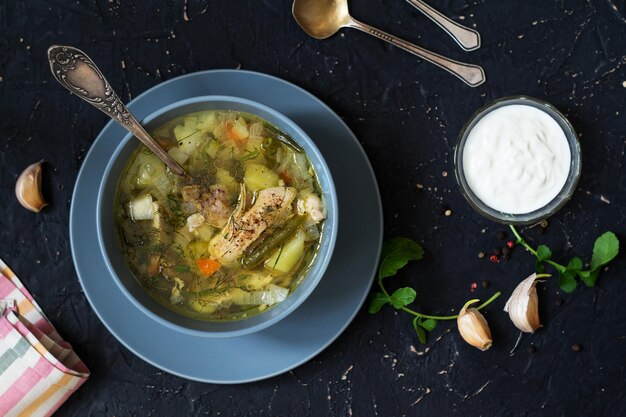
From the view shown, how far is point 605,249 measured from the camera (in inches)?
114

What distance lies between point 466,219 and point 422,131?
399 millimetres

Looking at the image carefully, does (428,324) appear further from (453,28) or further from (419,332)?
(453,28)

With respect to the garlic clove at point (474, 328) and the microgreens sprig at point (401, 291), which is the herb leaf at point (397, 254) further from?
the garlic clove at point (474, 328)

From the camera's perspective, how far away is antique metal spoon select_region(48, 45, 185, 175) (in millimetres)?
2502

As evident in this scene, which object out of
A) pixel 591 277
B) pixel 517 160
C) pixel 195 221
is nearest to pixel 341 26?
pixel 517 160

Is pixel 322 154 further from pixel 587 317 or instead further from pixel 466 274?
pixel 587 317

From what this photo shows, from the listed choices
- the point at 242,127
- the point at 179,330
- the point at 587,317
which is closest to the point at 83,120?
the point at 242,127

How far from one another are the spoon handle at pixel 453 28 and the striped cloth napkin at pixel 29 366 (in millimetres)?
1978

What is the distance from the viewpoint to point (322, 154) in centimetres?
278

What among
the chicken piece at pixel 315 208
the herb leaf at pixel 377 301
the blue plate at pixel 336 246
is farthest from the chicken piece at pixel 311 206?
the herb leaf at pixel 377 301

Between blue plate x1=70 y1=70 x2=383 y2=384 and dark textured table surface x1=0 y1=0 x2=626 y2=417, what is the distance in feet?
0.57

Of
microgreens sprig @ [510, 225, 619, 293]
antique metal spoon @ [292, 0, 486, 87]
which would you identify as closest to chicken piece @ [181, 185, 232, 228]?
antique metal spoon @ [292, 0, 486, 87]

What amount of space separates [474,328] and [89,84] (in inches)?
67.1

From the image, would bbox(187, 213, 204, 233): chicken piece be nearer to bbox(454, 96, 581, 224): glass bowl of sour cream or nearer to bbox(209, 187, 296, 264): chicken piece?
bbox(209, 187, 296, 264): chicken piece
